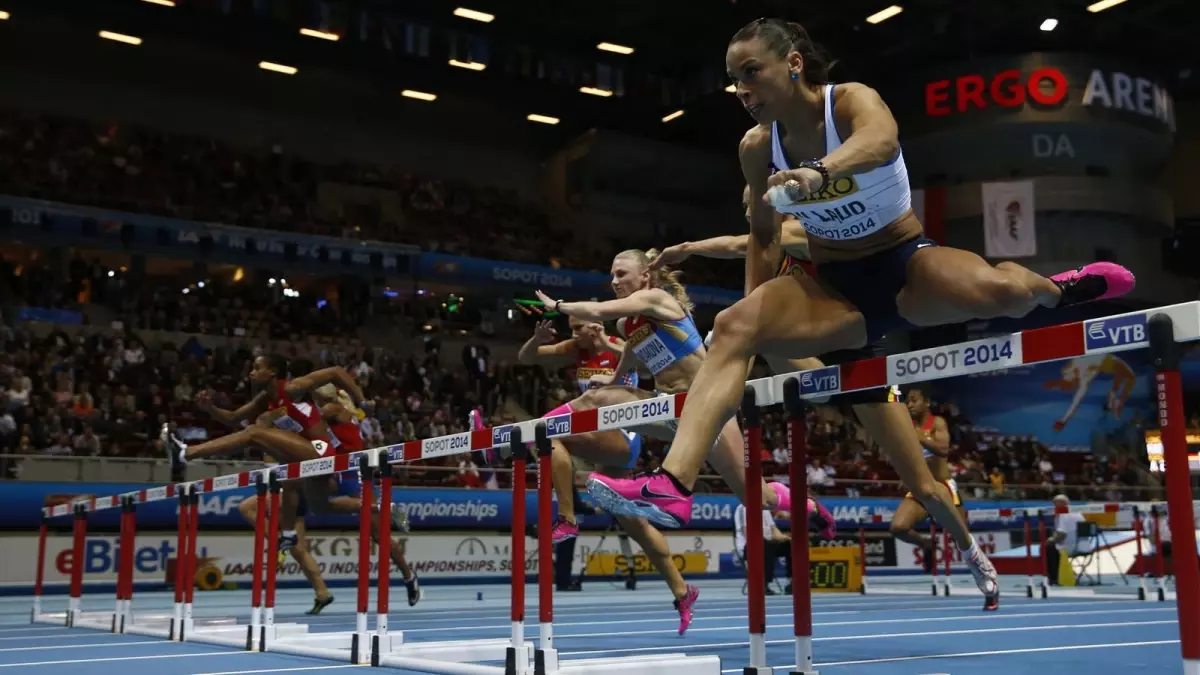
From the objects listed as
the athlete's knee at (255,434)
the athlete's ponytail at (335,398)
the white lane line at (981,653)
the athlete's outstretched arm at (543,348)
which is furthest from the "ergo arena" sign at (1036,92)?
the white lane line at (981,653)

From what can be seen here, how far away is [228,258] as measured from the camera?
84.6 ft

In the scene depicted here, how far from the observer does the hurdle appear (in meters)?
3.24

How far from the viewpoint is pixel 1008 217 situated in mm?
32000

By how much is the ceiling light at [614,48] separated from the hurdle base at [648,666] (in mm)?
25434

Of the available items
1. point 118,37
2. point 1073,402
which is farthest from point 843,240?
point 1073,402

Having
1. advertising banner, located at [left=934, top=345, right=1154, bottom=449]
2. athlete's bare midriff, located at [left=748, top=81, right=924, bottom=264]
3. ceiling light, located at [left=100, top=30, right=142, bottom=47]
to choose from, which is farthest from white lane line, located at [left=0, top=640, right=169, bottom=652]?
advertising banner, located at [left=934, top=345, right=1154, bottom=449]

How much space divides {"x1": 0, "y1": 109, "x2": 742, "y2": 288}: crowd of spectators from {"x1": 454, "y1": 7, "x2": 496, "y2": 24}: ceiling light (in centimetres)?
527

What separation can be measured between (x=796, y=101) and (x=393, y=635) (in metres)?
4.69

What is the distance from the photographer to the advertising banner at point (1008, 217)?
104 ft

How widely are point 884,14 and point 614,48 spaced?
269 inches

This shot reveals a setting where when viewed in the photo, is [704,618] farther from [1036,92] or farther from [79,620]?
[1036,92]

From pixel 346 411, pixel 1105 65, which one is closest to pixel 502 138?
pixel 1105 65

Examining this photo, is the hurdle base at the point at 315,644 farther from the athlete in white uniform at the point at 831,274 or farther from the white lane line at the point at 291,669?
the athlete in white uniform at the point at 831,274

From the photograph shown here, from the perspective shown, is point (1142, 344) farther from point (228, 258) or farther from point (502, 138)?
point (502, 138)
